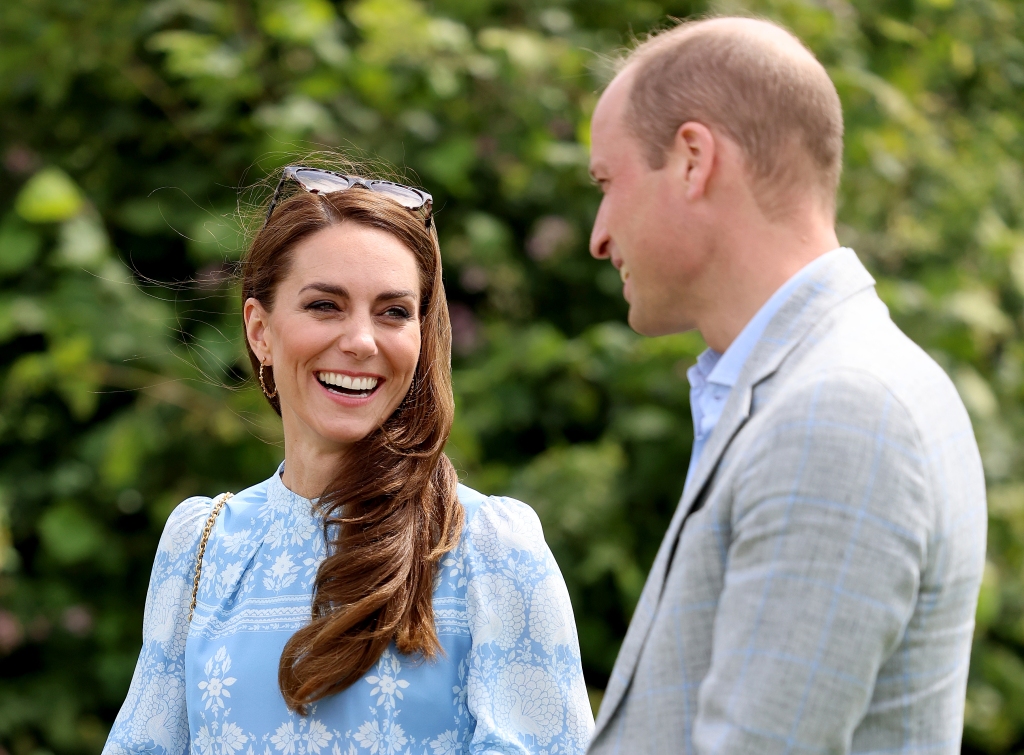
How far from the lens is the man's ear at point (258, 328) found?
2.22m

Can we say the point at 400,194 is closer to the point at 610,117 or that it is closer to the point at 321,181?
the point at 321,181

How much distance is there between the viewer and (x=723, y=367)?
62.2 inches

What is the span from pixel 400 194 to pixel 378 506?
23.1 inches

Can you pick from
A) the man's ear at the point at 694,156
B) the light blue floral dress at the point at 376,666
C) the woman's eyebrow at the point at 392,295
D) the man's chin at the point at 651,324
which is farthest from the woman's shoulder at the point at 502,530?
the man's ear at the point at 694,156

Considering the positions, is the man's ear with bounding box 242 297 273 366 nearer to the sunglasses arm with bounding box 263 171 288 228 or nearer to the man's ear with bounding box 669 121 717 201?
the sunglasses arm with bounding box 263 171 288 228

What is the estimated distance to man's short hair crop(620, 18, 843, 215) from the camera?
4.96 ft

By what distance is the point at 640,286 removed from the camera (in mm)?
1638

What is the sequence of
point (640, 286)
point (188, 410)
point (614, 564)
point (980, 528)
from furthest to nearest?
point (188, 410) < point (614, 564) < point (640, 286) < point (980, 528)

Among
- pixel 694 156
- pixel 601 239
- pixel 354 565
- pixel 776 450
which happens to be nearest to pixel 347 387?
pixel 354 565

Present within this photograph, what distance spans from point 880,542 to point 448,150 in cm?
362

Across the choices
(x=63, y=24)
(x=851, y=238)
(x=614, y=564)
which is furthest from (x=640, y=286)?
(x=63, y=24)

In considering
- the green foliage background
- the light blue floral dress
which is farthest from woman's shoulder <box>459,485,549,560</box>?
the green foliage background

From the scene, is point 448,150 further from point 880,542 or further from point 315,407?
point 880,542

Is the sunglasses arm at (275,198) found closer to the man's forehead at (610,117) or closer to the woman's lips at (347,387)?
the woman's lips at (347,387)
